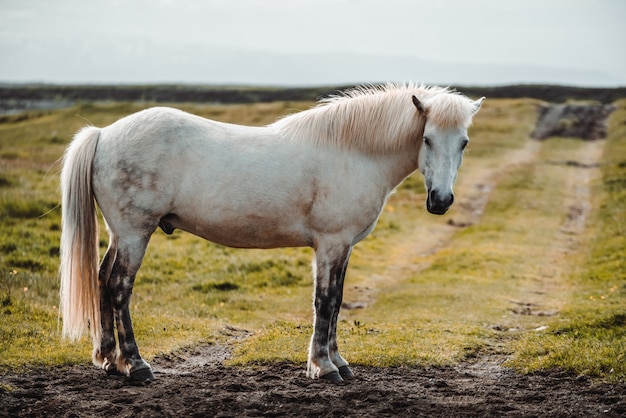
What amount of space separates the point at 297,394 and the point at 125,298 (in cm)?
233

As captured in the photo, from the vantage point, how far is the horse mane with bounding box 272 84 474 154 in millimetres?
7863

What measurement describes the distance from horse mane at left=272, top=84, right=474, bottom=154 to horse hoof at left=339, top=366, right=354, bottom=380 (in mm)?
2660

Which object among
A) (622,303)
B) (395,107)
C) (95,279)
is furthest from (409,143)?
(622,303)

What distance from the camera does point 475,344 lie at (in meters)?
10.1

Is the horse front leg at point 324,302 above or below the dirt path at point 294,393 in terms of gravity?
above

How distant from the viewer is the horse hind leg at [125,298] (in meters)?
7.57

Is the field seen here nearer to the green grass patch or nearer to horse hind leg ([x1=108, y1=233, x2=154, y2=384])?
the green grass patch

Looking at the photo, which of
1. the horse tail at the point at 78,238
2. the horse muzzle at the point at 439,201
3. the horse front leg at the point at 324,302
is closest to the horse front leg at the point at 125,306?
the horse tail at the point at 78,238

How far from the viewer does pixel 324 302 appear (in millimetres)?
7758

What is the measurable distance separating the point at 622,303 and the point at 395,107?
7915 mm

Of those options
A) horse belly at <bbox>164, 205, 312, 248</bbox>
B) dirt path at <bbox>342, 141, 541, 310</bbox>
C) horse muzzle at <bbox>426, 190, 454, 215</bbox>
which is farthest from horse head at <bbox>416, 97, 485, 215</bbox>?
dirt path at <bbox>342, 141, 541, 310</bbox>

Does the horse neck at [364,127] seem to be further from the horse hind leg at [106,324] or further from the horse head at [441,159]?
the horse hind leg at [106,324]

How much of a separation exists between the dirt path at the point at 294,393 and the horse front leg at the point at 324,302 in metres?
0.22

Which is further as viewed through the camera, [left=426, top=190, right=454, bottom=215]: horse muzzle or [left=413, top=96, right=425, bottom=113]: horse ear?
[left=413, top=96, right=425, bottom=113]: horse ear
